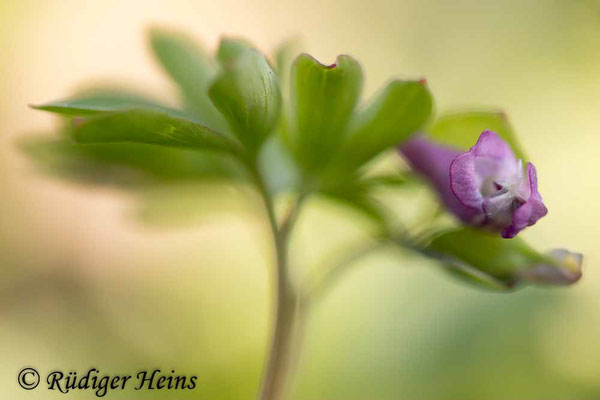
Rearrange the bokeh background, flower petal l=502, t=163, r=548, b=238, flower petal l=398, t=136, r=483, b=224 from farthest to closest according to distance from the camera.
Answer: the bokeh background
flower petal l=398, t=136, r=483, b=224
flower petal l=502, t=163, r=548, b=238

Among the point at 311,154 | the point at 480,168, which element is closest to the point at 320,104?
the point at 311,154

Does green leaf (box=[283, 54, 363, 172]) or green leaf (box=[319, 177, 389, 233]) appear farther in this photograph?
green leaf (box=[319, 177, 389, 233])

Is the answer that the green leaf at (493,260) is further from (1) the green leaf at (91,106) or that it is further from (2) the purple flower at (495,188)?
(1) the green leaf at (91,106)

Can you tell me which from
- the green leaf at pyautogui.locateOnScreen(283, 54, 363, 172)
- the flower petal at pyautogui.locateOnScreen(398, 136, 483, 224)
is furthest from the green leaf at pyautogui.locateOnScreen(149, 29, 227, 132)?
the flower petal at pyautogui.locateOnScreen(398, 136, 483, 224)

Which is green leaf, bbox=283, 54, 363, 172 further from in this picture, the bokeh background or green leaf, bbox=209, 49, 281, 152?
the bokeh background

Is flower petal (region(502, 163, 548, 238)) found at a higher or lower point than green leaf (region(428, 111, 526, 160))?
lower

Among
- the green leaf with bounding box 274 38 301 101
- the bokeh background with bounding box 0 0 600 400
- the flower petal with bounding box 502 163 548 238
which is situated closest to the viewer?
the flower petal with bounding box 502 163 548 238

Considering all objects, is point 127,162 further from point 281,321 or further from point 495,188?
point 495,188
